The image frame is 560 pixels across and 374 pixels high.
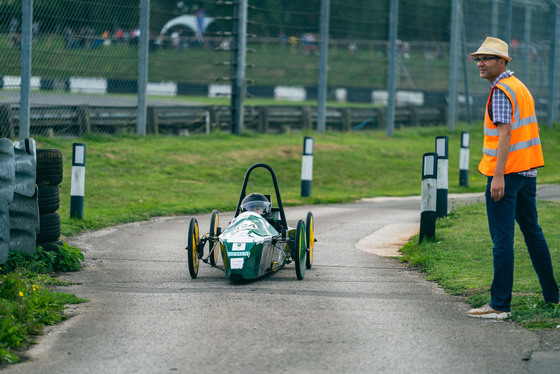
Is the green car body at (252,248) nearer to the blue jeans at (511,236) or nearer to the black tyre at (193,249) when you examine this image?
the black tyre at (193,249)

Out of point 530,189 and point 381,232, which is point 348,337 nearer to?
point 530,189

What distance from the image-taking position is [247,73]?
20.8 m

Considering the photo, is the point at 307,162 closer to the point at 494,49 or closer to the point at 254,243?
the point at 254,243

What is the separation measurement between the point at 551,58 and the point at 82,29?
1733cm

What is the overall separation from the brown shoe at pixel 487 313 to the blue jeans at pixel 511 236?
0.11 feet

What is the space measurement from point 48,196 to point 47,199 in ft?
0.11

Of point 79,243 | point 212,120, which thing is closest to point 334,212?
point 79,243

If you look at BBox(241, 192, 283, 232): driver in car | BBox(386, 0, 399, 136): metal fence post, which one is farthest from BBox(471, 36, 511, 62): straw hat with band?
BBox(386, 0, 399, 136): metal fence post

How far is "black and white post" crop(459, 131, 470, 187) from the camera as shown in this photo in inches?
669

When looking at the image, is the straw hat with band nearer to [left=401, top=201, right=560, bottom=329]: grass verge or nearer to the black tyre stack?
[left=401, top=201, right=560, bottom=329]: grass verge

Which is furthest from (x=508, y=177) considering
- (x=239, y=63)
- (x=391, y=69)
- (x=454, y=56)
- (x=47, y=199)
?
(x=454, y=56)

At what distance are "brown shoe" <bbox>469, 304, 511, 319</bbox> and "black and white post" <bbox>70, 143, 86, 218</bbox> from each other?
20.5ft

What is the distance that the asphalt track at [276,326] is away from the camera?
5.45 m

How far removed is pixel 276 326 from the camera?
20.9 ft
